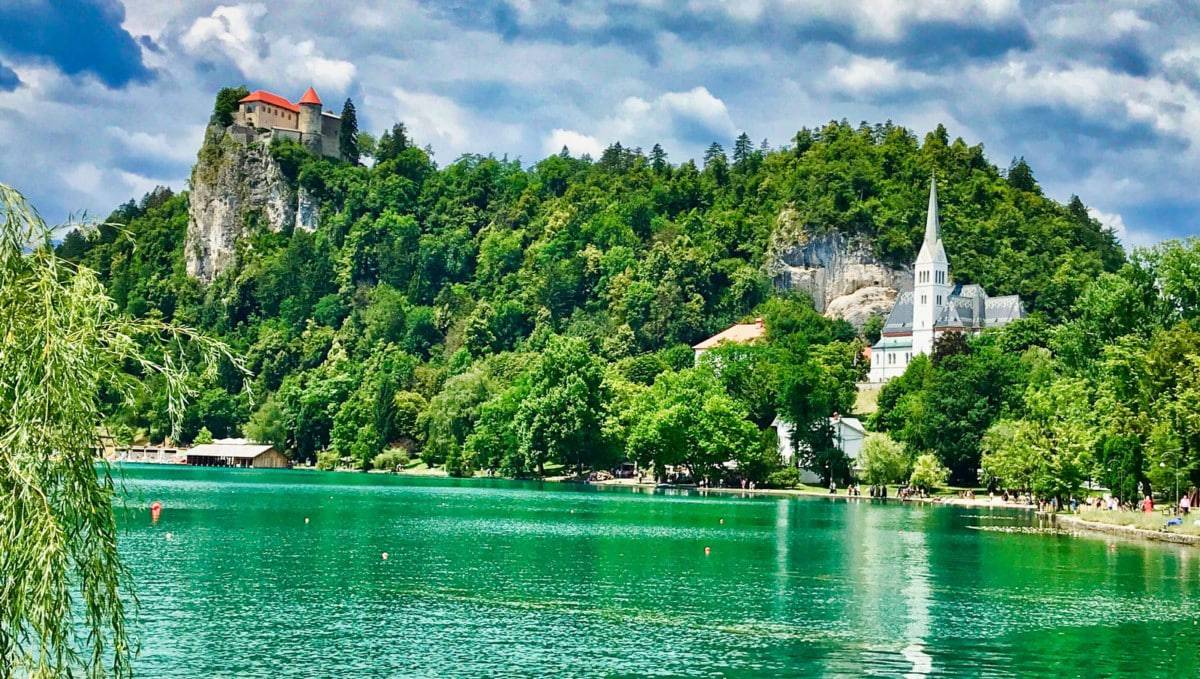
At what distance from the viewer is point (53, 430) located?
50.3 ft

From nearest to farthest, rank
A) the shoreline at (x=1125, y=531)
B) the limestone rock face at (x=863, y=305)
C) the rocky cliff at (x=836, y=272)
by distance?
the shoreline at (x=1125, y=531)
the limestone rock face at (x=863, y=305)
the rocky cliff at (x=836, y=272)

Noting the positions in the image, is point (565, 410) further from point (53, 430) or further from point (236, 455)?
point (53, 430)

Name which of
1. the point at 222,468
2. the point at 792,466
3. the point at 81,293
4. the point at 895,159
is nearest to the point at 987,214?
the point at 895,159

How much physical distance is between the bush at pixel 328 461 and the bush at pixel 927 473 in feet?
250

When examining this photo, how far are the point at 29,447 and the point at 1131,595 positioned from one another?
34.8 meters

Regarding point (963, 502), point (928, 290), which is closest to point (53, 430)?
point (963, 502)

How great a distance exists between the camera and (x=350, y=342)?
636 feet

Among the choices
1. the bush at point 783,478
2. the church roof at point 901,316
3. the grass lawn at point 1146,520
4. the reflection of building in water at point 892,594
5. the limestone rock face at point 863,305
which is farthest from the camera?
the limestone rock face at point 863,305

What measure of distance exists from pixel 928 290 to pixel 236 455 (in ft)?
288

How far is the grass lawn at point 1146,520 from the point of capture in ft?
196

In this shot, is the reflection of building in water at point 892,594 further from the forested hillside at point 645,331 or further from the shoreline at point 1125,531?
the forested hillside at point 645,331

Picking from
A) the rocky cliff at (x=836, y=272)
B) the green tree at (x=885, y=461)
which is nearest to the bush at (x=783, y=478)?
the green tree at (x=885, y=461)

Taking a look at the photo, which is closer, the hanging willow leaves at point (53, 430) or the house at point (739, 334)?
the hanging willow leaves at point (53, 430)

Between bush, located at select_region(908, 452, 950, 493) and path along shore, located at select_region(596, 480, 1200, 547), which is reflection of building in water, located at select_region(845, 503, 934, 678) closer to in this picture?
path along shore, located at select_region(596, 480, 1200, 547)
